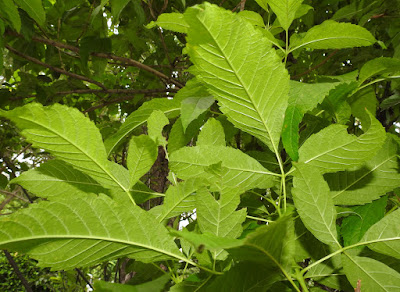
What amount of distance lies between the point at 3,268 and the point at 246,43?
23.1ft

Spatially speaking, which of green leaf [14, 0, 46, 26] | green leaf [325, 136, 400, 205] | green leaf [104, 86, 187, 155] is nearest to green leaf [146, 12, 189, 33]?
green leaf [104, 86, 187, 155]

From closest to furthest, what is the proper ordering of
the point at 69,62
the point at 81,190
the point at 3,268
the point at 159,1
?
the point at 81,190, the point at 159,1, the point at 69,62, the point at 3,268

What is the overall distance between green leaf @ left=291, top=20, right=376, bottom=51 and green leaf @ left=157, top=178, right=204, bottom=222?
1.02 feet

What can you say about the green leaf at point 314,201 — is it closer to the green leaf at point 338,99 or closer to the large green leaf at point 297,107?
the large green leaf at point 297,107

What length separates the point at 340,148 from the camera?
371 mm

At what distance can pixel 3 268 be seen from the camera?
5836 millimetres

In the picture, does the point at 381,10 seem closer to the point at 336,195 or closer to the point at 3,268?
the point at 336,195

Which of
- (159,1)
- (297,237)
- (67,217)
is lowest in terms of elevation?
(297,237)

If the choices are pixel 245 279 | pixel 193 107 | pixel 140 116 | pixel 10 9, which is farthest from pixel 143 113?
pixel 10 9

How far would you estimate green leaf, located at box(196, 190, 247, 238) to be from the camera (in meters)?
0.33

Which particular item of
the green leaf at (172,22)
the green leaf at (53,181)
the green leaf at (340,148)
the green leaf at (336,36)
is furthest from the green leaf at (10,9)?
the green leaf at (340,148)

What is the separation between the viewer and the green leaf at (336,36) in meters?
0.50

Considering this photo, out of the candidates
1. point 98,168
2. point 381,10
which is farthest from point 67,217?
point 381,10

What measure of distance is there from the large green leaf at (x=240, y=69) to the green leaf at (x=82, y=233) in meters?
0.16
